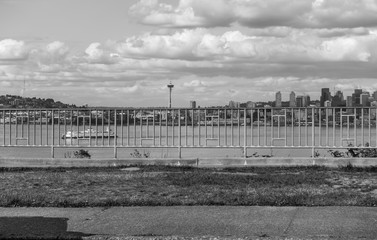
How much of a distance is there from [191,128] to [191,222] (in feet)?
28.9

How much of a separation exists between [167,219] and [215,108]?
8.84 m

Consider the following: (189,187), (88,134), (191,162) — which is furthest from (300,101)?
(189,187)

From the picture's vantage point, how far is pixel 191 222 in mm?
8812

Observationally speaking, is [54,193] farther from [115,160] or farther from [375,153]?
[375,153]

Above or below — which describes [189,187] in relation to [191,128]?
below

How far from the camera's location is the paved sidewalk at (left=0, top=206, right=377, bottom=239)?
8156 mm

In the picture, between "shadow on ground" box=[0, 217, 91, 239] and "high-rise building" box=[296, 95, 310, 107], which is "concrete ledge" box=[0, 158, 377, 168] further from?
"shadow on ground" box=[0, 217, 91, 239]

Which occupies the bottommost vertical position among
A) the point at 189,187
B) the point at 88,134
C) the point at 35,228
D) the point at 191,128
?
the point at 35,228

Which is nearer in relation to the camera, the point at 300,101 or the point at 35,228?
the point at 35,228

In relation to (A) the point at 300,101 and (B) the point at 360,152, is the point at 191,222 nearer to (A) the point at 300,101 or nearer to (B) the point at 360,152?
(B) the point at 360,152

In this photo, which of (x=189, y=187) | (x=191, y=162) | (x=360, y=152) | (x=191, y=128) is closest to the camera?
(x=189, y=187)

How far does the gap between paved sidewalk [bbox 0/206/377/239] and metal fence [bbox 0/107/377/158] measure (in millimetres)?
7419

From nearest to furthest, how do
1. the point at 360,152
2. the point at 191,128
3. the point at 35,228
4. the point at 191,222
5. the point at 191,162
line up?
1. the point at 35,228
2. the point at 191,222
3. the point at 191,162
4. the point at 360,152
5. the point at 191,128

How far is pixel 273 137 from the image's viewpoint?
17.0 meters
